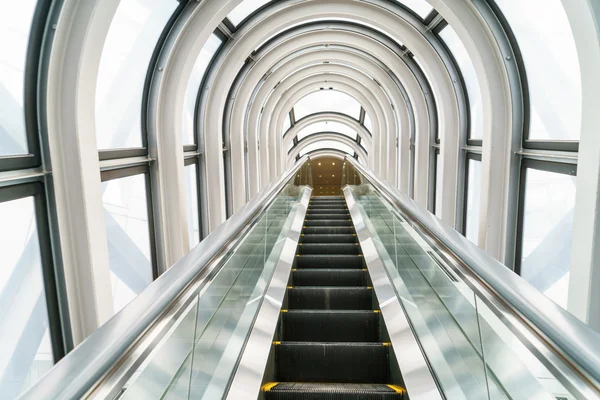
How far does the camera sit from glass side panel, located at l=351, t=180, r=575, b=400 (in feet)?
5.34

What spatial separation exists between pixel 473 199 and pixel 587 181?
17.5 feet

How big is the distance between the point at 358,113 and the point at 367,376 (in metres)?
20.8

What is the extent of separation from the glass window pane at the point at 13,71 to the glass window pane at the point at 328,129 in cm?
2283

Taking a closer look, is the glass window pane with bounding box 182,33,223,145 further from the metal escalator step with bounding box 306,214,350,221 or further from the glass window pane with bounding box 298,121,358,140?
the glass window pane with bounding box 298,121,358,140

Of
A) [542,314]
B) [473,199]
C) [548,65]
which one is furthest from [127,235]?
[473,199]

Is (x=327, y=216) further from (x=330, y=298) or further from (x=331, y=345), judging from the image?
(x=331, y=345)

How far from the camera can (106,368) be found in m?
1.31

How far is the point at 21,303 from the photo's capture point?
3.96 metres

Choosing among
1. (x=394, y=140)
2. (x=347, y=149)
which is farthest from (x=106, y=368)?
(x=347, y=149)

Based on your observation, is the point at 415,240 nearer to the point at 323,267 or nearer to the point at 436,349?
the point at 436,349

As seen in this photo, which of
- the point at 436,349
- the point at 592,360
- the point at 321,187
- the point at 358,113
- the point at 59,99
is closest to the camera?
the point at 592,360

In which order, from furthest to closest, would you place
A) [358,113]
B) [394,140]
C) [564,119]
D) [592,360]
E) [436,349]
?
1. [358,113]
2. [394,140]
3. [564,119]
4. [436,349]
5. [592,360]

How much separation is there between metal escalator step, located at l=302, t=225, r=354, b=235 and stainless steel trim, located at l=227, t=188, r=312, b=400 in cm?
247

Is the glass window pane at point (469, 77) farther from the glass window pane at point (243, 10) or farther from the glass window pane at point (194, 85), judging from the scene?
the glass window pane at point (194, 85)
